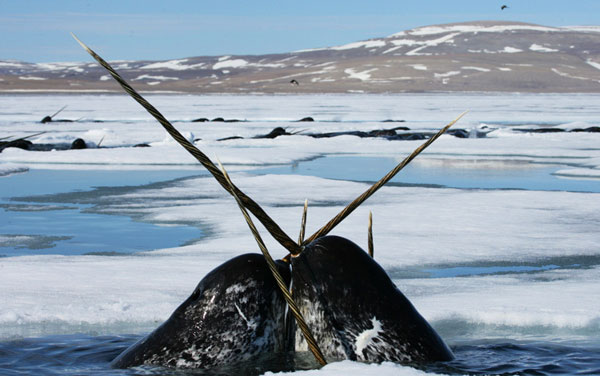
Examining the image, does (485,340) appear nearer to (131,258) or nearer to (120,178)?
(131,258)

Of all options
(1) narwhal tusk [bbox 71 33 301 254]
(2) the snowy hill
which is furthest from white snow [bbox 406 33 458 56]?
(1) narwhal tusk [bbox 71 33 301 254]

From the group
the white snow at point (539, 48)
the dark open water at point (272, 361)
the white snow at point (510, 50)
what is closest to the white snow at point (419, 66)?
the white snow at point (510, 50)

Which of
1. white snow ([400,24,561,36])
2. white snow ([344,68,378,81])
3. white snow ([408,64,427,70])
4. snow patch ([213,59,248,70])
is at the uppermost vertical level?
white snow ([400,24,561,36])

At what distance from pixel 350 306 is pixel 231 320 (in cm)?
42

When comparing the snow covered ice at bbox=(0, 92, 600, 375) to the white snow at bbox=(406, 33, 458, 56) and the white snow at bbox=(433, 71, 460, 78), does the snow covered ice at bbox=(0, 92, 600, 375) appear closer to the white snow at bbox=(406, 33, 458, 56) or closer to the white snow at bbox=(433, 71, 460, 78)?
the white snow at bbox=(433, 71, 460, 78)

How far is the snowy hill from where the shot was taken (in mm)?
99625

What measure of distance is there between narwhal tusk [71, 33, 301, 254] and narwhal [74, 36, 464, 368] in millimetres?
195

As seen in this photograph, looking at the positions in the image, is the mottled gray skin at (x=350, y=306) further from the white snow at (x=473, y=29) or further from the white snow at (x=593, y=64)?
the white snow at (x=473, y=29)

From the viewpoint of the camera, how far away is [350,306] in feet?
9.21

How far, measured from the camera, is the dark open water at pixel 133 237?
3.15 metres

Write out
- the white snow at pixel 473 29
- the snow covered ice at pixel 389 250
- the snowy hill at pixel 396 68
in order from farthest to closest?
the white snow at pixel 473 29 → the snowy hill at pixel 396 68 → the snow covered ice at pixel 389 250

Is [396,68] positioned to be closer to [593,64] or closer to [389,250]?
[593,64]

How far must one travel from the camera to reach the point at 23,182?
11.8m

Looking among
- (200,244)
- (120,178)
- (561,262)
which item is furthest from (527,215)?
(120,178)
